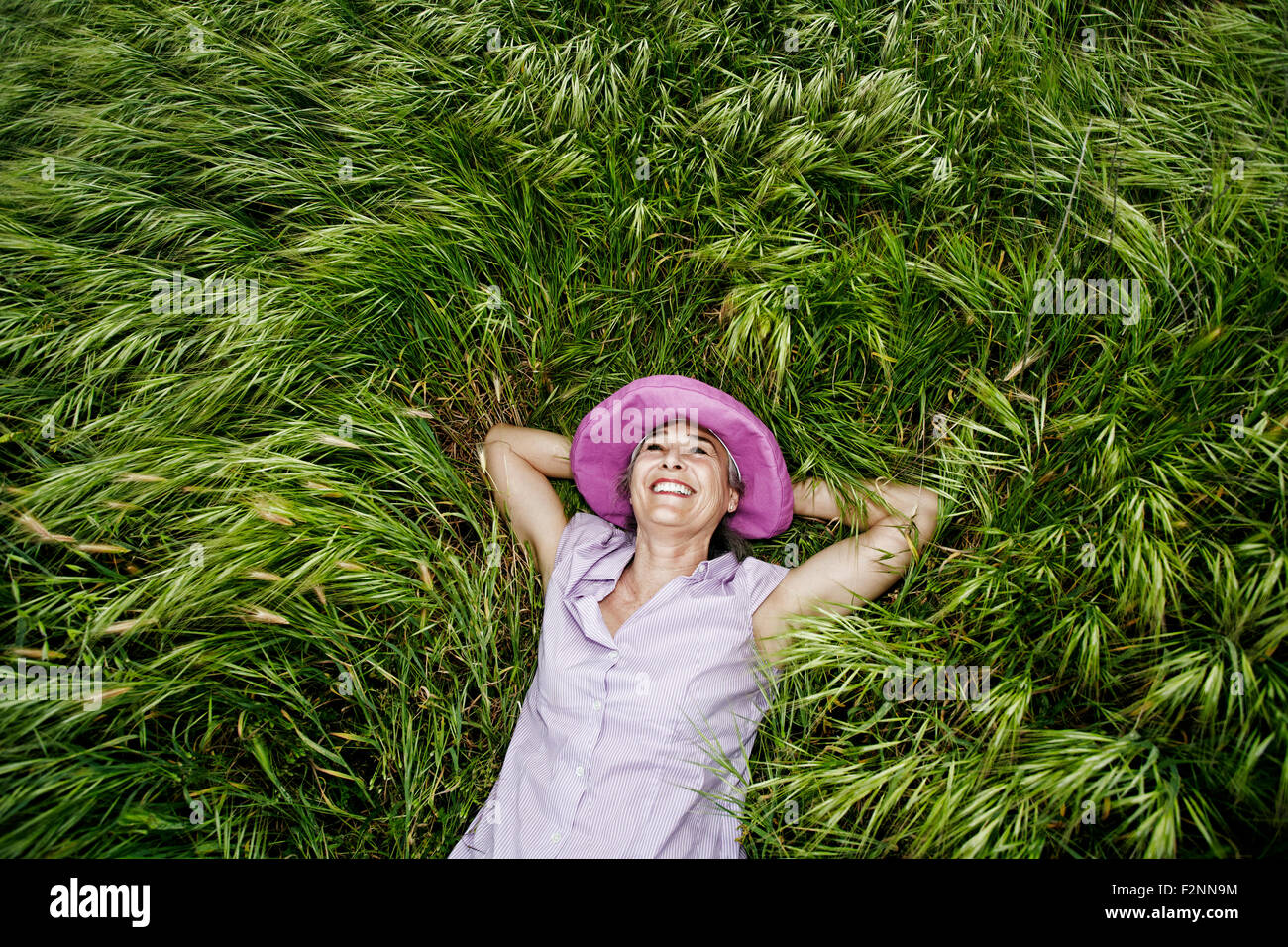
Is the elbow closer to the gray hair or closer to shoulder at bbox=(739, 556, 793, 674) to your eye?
shoulder at bbox=(739, 556, 793, 674)

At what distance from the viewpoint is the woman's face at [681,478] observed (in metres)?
2.63

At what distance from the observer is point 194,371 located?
3.01m

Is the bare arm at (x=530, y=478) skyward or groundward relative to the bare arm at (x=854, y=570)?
skyward

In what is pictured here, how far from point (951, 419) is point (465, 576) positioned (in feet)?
7.24

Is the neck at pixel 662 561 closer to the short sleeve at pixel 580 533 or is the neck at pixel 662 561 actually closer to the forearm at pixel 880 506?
the short sleeve at pixel 580 533

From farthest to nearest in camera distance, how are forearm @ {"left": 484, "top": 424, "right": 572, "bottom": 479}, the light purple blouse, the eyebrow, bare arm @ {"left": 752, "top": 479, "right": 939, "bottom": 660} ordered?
forearm @ {"left": 484, "top": 424, "right": 572, "bottom": 479}
the eyebrow
bare arm @ {"left": 752, "top": 479, "right": 939, "bottom": 660}
the light purple blouse

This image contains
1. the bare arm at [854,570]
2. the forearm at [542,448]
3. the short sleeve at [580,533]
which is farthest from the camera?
the forearm at [542,448]

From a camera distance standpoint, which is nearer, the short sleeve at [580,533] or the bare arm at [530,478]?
the short sleeve at [580,533]

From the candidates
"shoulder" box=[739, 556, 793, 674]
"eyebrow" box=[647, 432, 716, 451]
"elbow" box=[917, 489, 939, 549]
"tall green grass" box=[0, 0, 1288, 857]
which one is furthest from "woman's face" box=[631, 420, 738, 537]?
"elbow" box=[917, 489, 939, 549]

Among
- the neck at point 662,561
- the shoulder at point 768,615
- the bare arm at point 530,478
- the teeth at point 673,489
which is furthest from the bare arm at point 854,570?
the bare arm at point 530,478

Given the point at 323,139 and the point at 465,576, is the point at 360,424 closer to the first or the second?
the point at 465,576

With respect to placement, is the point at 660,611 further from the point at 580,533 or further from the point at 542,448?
the point at 542,448

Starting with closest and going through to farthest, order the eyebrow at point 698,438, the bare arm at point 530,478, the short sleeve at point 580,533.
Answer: the eyebrow at point 698,438
the short sleeve at point 580,533
the bare arm at point 530,478

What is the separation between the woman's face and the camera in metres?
2.63
